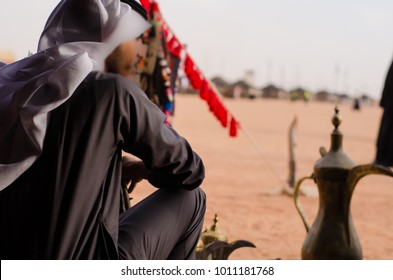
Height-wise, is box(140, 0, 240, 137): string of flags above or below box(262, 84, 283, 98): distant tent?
above

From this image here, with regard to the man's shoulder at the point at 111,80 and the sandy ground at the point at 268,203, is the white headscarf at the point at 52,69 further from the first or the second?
the sandy ground at the point at 268,203

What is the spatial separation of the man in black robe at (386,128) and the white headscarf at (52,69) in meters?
8.91

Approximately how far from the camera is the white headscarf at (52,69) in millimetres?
1884

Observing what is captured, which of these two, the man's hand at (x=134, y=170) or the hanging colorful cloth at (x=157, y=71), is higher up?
the man's hand at (x=134, y=170)

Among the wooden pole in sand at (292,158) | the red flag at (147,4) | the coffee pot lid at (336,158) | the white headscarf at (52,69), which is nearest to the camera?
the white headscarf at (52,69)

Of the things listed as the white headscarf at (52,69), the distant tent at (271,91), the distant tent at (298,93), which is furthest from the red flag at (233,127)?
the distant tent at (271,91)

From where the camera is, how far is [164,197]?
225 centimetres

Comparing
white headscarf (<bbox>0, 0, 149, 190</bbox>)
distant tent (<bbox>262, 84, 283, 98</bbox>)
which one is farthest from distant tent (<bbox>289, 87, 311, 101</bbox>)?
white headscarf (<bbox>0, 0, 149, 190</bbox>)

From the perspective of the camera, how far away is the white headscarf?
1.88 metres

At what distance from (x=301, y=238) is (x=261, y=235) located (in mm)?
356

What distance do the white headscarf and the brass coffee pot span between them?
1200 mm

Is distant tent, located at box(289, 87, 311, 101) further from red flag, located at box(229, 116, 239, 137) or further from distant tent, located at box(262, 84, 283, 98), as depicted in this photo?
red flag, located at box(229, 116, 239, 137)
